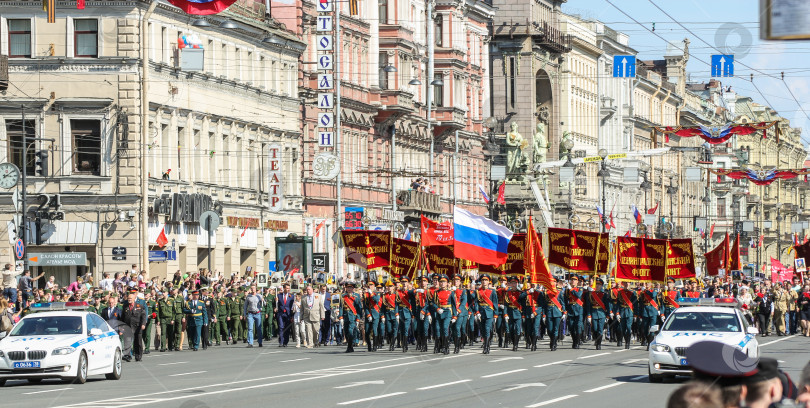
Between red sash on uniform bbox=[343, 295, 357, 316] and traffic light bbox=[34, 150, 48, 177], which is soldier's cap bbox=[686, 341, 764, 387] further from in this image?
traffic light bbox=[34, 150, 48, 177]

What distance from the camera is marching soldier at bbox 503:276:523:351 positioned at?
113ft

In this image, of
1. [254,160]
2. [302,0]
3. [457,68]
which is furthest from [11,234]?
[457,68]

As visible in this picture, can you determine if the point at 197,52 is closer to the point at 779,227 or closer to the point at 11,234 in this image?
the point at 11,234

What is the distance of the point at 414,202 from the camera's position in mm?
71625

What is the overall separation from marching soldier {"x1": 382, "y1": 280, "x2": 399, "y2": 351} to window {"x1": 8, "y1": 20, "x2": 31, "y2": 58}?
17.9 m

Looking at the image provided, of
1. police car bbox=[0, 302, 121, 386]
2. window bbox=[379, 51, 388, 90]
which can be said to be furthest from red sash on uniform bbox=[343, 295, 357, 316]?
window bbox=[379, 51, 388, 90]

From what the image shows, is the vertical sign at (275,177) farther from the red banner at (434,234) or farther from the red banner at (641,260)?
the red banner at (641,260)

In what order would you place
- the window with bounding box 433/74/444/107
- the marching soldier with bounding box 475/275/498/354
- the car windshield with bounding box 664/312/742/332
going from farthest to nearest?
the window with bounding box 433/74/444/107
the marching soldier with bounding box 475/275/498/354
the car windshield with bounding box 664/312/742/332

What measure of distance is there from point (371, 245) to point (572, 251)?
476cm

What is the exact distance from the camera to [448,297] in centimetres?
3275

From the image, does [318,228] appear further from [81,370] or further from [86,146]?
[81,370]

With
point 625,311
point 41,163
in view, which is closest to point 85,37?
point 41,163

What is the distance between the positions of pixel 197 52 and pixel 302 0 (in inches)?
483

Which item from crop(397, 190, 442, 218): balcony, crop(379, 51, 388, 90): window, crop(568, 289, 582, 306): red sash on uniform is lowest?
crop(568, 289, 582, 306): red sash on uniform
